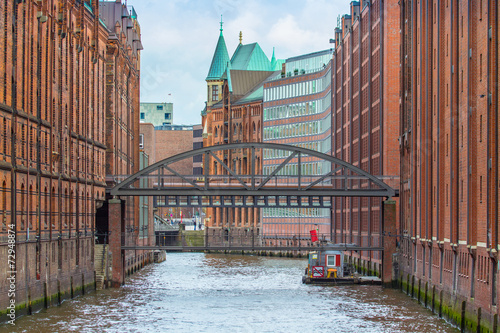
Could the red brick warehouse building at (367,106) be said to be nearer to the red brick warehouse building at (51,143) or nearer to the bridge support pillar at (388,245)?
the bridge support pillar at (388,245)

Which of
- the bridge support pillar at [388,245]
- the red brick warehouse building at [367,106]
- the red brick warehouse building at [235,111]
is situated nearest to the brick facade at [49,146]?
the red brick warehouse building at [367,106]

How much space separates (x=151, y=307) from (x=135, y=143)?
161 ft

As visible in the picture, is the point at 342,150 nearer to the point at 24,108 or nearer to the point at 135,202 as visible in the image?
the point at 135,202

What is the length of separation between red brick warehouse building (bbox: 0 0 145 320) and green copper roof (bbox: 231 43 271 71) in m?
110

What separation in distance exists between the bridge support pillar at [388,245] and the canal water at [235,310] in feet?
4.00

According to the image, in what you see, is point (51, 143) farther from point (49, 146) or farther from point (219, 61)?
point (219, 61)

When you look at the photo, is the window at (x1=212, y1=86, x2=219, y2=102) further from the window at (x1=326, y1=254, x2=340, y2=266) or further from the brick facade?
the brick facade

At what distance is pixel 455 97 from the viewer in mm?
49000

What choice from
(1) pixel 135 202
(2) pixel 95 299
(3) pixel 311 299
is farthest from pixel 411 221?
(1) pixel 135 202

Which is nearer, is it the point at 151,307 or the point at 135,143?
the point at 151,307

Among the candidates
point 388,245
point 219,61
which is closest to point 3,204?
point 388,245

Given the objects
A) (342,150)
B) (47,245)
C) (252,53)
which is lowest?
(47,245)

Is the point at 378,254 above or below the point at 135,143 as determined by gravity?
below

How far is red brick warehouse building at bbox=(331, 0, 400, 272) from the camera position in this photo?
79.7 m
